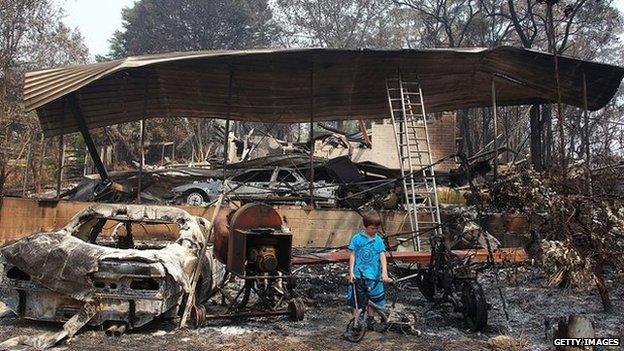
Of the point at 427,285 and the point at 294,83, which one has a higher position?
the point at 294,83

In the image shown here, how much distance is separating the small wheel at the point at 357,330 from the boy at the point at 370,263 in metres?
0.17

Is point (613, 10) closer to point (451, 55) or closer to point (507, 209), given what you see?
point (451, 55)

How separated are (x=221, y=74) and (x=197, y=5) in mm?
30687

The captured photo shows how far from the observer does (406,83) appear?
12.3 m

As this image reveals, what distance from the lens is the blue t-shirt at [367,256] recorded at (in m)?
5.99

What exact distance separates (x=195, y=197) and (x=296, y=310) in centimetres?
950

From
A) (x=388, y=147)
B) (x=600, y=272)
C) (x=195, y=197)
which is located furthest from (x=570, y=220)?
(x=388, y=147)

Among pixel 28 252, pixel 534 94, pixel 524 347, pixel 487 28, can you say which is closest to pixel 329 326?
pixel 524 347

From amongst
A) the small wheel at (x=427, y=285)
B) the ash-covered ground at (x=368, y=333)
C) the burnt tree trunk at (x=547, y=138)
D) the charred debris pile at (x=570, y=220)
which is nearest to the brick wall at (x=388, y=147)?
the burnt tree trunk at (x=547, y=138)

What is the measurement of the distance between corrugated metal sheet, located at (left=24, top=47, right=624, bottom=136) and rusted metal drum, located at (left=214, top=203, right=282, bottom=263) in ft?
16.0

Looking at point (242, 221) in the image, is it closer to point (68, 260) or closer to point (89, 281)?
point (89, 281)

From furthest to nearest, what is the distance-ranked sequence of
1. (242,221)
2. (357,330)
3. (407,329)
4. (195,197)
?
(195,197)
(242,221)
(407,329)
(357,330)

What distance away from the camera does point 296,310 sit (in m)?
6.38

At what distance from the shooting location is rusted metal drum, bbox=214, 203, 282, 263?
624 centimetres
